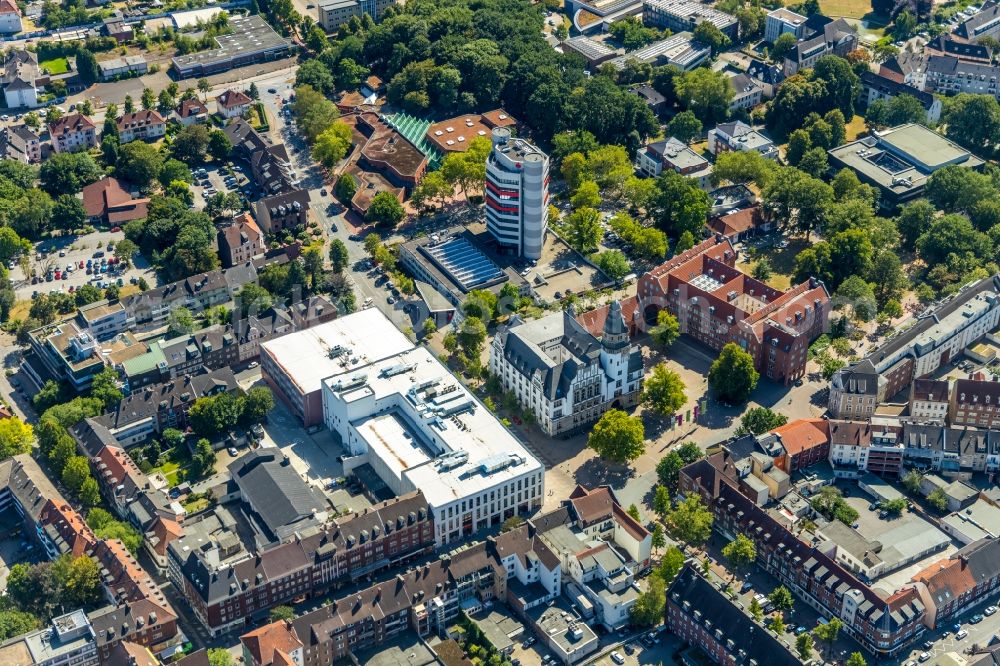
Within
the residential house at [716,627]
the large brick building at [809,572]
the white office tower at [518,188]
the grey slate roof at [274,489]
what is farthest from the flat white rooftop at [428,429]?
the white office tower at [518,188]

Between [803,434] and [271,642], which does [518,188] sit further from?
[271,642]

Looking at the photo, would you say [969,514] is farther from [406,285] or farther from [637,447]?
[406,285]

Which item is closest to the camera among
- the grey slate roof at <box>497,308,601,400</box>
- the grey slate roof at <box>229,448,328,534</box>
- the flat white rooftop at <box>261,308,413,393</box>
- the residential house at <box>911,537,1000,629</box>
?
the residential house at <box>911,537,1000,629</box>

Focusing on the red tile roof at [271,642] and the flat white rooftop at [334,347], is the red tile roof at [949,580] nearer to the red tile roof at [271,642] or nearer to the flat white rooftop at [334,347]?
the red tile roof at [271,642]

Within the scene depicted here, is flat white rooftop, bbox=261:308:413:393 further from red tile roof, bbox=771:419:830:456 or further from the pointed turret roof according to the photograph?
red tile roof, bbox=771:419:830:456

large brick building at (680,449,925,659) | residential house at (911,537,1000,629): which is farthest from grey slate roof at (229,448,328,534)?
residential house at (911,537,1000,629)

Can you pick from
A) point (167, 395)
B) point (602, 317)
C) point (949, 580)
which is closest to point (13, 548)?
point (167, 395)
